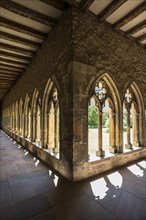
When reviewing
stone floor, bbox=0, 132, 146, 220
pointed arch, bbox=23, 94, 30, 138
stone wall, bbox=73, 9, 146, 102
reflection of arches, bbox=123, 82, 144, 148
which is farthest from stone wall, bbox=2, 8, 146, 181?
pointed arch, bbox=23, 94, 30, 138

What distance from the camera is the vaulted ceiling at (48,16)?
2358 mm

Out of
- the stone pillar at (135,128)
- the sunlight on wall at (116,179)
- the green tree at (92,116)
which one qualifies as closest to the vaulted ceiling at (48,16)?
the stone pillar at (135,128)

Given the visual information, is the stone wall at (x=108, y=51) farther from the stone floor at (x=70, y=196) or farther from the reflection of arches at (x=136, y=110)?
the stone floor at (x=70, y=196)

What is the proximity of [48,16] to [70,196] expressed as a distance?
3.12m

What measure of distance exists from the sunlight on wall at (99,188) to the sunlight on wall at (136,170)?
0.71 metres

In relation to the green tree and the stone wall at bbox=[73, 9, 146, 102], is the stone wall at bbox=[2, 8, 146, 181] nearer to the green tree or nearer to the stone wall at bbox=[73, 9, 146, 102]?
the stone wall at bbox=[73, 9, 146, 102]

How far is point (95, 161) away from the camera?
252 cm

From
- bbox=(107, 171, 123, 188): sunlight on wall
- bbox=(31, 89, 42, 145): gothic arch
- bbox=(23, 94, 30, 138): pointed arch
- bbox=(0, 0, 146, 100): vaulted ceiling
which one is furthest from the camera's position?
bbox=(23, 94, 30, 138): pointed arch

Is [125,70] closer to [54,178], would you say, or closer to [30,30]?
[30,30]

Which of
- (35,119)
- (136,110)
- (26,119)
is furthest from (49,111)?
(136,110)

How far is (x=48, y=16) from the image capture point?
273cm

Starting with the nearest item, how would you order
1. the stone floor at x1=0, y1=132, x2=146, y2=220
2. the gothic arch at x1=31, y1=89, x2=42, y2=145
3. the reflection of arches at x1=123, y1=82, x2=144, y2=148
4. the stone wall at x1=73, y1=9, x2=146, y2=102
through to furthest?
the stone floor at x1=0, y1=132, x2=146, y2=220
the stone wall at x1=73, y1=9, x2=146, y2=102
the reflection of arches at x1=123, y1=82, x2=144, y2=148
the gothic arch at x1=31, y1=89, x2=42, y2=145

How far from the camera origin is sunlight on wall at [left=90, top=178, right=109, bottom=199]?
1850mm

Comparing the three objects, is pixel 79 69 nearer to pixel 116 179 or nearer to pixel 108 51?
pixel 108 51
